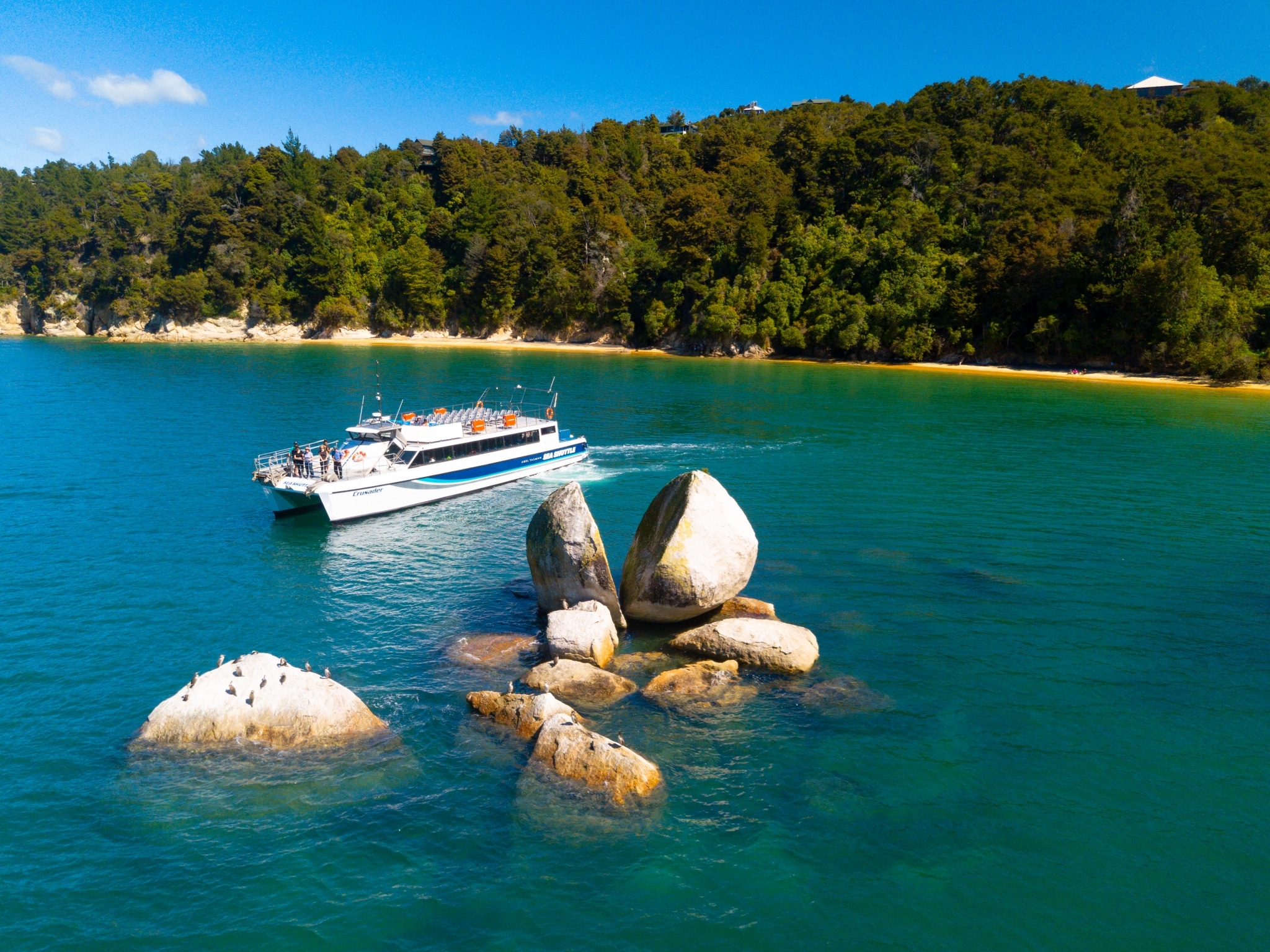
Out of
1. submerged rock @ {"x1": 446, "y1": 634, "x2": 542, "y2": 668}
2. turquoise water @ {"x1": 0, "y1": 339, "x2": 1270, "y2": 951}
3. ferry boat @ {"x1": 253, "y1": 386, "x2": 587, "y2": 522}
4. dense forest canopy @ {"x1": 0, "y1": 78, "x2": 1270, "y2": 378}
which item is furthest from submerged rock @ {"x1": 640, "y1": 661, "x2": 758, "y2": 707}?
dense forest canopy @ {"x1": 0, "y1": 78, "x2": 1270, "y2": 378}

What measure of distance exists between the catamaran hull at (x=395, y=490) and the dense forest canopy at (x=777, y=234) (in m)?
68.0

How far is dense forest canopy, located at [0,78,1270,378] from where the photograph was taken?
278ft

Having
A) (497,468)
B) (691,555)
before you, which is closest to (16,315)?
(497,468)

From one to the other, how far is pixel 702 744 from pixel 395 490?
24.3 meters

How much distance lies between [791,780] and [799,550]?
14.5 metres

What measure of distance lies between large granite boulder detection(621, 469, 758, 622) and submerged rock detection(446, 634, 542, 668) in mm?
3212

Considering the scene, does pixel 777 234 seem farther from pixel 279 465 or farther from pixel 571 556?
pixel 571 556

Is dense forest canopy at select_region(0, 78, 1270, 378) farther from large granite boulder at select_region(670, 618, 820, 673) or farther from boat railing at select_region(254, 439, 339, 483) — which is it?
large granite boulder at select_region(670, 618, 820, 673)

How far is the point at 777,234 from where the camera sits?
116 m

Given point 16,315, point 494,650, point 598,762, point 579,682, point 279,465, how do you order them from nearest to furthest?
point 598,762 → point 579,682 → point 494,650 → point 279,465 → point 16,315

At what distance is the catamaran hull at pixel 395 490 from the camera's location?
33.8m

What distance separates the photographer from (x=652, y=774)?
48.1 feet

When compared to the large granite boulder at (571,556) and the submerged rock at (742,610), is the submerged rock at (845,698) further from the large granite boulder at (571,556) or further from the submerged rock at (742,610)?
the large granite boulder at (571,556)

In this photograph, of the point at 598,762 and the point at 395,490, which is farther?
the point at 395,490
